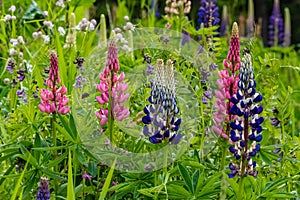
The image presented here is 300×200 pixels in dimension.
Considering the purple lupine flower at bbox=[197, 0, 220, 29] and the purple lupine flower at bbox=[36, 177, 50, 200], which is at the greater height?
the purple lupine flower at bbox=[197, 0, 220, 29]

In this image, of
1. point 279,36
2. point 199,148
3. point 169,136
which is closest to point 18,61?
point 199,148

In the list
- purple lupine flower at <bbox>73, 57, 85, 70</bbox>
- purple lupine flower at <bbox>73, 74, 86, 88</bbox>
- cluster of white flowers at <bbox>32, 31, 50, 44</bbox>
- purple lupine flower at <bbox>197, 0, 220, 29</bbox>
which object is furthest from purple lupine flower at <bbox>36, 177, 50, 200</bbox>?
purple lupine flower at <bbox>197, 0, 220, 29</bbox>

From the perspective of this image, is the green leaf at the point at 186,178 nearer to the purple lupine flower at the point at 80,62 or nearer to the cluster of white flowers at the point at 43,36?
the purple lupine flower at the point at 80,62

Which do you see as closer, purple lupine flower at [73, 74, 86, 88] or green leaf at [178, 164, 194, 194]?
green leaf at [178, 164, 194, 194]

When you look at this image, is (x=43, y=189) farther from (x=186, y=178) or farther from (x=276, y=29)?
(x=276, y=29)

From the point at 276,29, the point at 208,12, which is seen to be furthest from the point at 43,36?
the point at 276,29

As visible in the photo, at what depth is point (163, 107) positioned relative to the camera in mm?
1982

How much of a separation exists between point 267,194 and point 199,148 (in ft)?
1.96

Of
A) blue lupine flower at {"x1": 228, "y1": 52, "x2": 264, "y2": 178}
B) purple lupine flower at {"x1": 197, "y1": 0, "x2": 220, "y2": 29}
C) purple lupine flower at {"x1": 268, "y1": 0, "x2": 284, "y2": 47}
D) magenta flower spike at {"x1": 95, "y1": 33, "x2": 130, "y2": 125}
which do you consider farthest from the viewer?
purple lupine flower at {"x1": 268, "y1": 0, "x2": 284, "y2": 47}

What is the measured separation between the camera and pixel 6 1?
403cm

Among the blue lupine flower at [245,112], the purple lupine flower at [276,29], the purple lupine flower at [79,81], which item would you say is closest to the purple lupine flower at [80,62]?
the purple lupine flower at [79,81]

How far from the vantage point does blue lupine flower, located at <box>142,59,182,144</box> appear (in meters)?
1.94

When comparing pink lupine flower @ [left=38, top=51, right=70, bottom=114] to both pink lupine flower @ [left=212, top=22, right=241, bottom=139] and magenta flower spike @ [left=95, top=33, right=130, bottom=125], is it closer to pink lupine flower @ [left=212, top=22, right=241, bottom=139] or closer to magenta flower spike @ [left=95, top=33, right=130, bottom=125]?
magenta flower spike @ [left=95, top=33, right=130, bottom=125]

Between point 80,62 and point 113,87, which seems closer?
point 113,87
